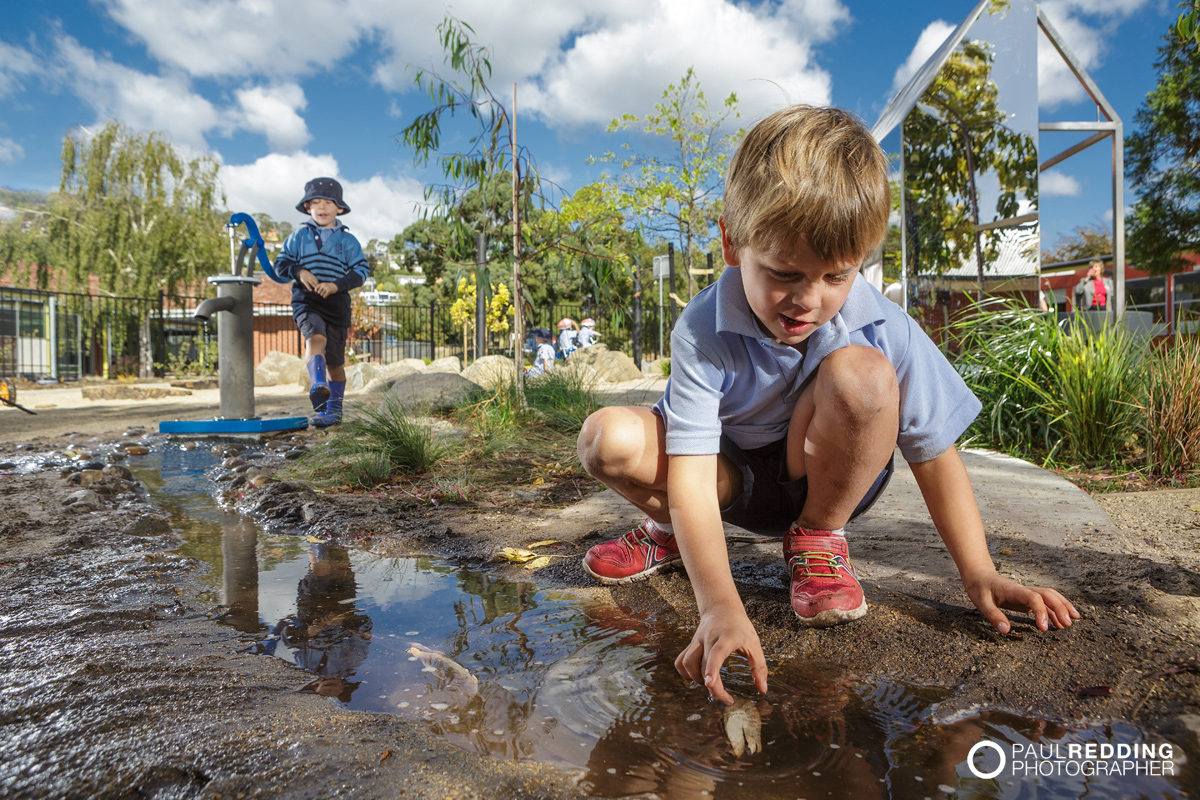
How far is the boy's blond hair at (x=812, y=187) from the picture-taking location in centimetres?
132

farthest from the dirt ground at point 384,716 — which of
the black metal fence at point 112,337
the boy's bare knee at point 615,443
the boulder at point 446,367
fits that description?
the black metal fence at point 112,337

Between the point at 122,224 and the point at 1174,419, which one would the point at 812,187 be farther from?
the point at 122,224

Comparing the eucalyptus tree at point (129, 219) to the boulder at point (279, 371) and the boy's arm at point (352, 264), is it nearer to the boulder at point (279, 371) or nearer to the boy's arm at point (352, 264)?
the boulder at point (279, 371)

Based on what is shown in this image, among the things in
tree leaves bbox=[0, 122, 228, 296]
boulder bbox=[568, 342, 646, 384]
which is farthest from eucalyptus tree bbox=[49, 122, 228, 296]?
boulder bbox=[568, 342, 646, 384]

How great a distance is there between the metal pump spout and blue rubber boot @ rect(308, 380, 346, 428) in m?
1.01

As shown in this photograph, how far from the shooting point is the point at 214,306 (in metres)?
5.38

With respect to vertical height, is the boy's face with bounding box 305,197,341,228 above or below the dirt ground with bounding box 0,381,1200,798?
above

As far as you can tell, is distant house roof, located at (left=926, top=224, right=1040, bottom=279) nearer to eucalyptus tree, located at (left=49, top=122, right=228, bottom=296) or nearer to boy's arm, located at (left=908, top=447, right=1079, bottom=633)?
boy's arm, located at (left=908, top=447, right=1079, bottom=633)

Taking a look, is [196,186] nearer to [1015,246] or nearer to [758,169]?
Result: [1015,246]

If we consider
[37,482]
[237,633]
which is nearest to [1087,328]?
[237,633]

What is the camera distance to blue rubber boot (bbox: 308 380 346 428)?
587 cm

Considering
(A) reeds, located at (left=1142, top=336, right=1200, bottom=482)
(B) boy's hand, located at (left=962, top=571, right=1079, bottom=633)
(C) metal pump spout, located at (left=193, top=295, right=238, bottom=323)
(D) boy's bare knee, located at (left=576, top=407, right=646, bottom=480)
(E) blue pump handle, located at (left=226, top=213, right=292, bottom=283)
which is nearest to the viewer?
(B) boy's hand, located at (left=962, top=571, right=1079, bottom=633)
